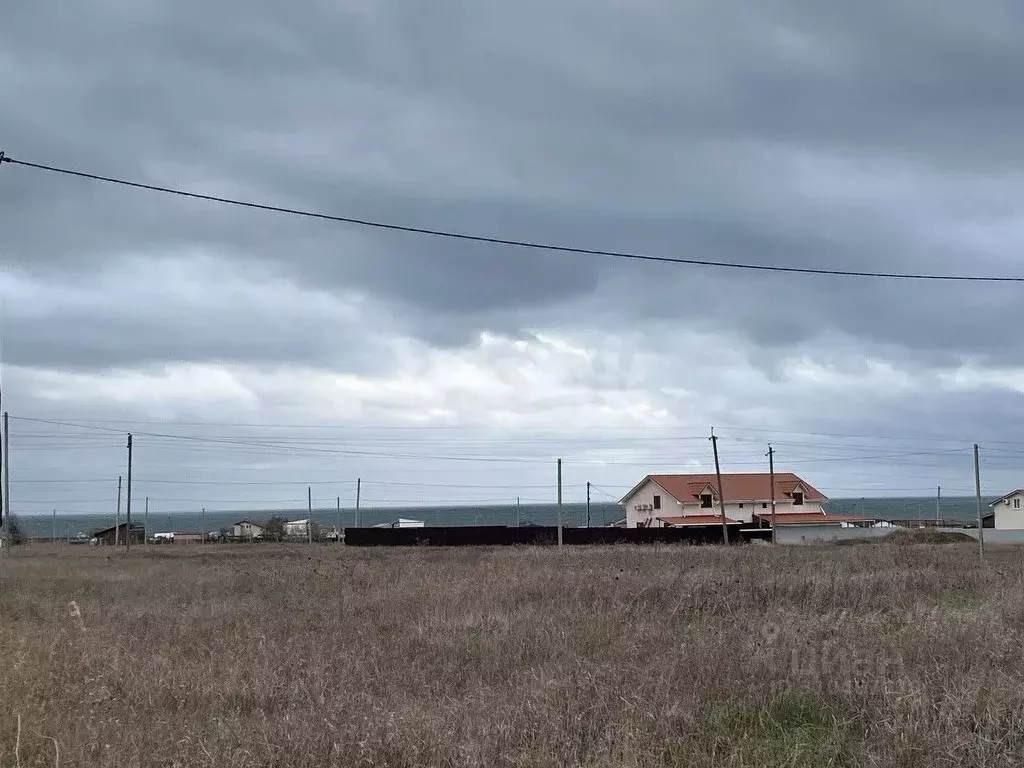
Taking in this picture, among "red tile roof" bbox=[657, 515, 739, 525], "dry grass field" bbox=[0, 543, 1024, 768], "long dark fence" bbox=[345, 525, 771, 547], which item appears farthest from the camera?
"red tile roof" bbox=[657, 515, 739, 525]

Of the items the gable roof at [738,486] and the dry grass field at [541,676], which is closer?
the dry grass field at [541,676]

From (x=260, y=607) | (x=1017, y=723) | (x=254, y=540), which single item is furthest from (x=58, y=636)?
(x=254, y=540)

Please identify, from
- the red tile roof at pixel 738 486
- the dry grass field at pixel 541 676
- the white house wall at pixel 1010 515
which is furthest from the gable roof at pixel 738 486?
the dry grass field at pixel 541 676

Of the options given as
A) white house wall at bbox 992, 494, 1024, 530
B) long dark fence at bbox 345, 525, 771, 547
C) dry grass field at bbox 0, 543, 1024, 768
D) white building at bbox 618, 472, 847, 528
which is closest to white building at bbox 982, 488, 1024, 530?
white house wall at bbox 992, 494, 1024, 530

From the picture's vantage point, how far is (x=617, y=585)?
1508cm

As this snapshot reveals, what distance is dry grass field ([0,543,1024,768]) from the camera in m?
6.82

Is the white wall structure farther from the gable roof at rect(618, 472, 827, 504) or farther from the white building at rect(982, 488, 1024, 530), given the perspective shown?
the gable roof at rect(618, 472, 827, 504)

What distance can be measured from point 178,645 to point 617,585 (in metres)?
6.45

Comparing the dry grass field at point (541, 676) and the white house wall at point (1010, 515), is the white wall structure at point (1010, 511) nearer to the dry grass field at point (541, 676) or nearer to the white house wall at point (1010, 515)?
the white house wall at point (1010, 515)

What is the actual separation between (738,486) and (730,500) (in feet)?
8.83

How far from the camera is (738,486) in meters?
83.1

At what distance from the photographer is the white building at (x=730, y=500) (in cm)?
8000

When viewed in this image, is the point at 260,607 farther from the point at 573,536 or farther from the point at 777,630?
the point at 573,536

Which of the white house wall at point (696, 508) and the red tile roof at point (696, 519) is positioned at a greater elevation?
the white house wall at point (696, 508)
